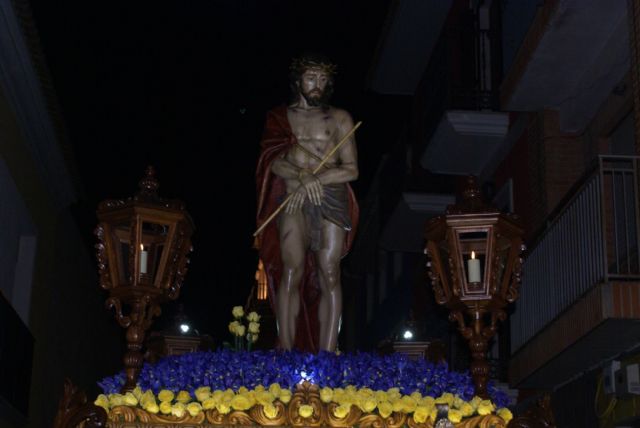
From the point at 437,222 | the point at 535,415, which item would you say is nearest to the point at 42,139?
the point at 437,222

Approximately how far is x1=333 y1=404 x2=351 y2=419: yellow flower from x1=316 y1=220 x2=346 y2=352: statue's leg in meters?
1.59

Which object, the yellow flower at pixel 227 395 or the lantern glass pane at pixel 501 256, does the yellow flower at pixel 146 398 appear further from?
the lantern glass pane at pixel 501 256

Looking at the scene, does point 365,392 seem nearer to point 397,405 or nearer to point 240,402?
point 397,405

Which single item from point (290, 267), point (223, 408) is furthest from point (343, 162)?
point (223, 408)

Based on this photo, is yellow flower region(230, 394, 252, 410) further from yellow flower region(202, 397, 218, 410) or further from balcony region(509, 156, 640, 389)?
balcony region(509, 156, 640, 389)

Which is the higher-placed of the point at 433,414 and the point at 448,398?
the point at 448,398

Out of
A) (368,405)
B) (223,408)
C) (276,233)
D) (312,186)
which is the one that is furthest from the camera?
(276,233)

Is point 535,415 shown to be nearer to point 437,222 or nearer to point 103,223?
point 437,222

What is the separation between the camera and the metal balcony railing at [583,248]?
11156 mm

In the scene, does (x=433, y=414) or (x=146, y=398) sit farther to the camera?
(x=433, y=414)

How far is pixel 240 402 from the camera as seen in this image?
7.23 metres

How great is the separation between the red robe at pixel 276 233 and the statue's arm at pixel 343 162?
18 centimetres

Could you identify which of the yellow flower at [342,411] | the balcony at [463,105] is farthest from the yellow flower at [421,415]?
Answer: the balcony at [463,105]

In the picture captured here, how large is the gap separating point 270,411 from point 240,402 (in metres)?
0.18
